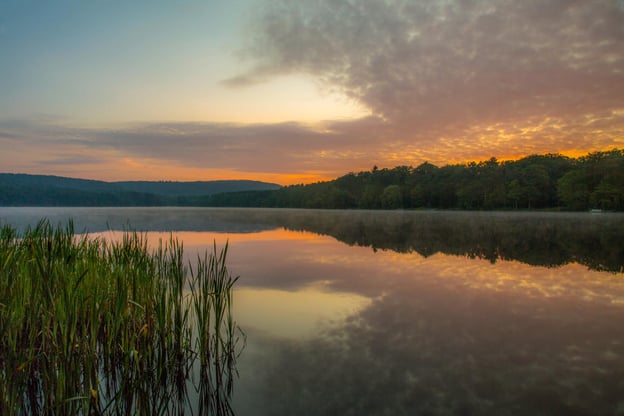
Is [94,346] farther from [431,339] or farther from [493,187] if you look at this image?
[493,187]

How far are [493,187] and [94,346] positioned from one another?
115 meters

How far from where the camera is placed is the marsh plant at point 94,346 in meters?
4.03

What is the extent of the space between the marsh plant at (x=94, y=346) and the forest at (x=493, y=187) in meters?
94.8

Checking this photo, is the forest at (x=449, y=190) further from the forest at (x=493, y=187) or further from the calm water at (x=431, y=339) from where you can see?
the calm water at (x=431, y=339)

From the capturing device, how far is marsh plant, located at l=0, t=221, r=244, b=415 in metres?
4.03

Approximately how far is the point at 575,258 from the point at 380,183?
442ft

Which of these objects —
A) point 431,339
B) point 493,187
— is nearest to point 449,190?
point 493,187

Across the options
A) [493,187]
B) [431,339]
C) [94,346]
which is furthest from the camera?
[493,187]

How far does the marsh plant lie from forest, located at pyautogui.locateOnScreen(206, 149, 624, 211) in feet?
311

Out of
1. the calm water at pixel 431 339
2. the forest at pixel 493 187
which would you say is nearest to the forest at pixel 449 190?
the forest at pixel 493 187

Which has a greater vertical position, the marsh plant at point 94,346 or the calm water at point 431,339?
the marsh plant at point 94,346

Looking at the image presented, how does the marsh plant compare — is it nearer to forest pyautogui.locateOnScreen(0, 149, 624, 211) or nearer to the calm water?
the calm water

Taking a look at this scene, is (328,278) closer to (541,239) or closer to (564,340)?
(564,340)

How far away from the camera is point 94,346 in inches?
183
